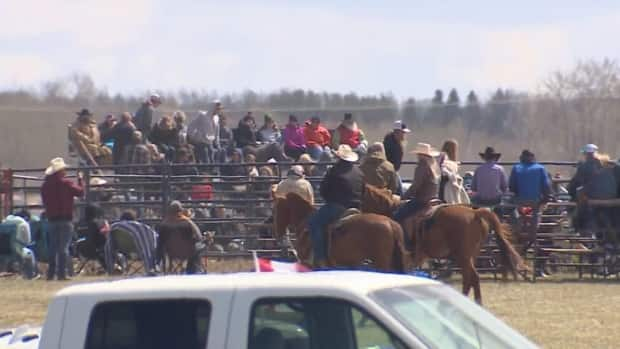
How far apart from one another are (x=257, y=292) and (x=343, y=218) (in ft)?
35.6

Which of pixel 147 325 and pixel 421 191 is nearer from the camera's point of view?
pixel 147 325

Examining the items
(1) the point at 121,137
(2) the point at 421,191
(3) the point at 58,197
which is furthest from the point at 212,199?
(2) the point at 421,191

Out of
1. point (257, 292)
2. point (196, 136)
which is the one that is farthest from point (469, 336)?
point (196, 136)

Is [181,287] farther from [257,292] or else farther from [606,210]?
[606,210]

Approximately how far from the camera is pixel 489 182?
23.6m

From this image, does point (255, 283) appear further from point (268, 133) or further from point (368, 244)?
point (268, 133)

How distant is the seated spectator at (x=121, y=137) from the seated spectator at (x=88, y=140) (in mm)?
166

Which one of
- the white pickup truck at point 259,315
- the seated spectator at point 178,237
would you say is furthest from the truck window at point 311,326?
the seated spectator at point 178,237

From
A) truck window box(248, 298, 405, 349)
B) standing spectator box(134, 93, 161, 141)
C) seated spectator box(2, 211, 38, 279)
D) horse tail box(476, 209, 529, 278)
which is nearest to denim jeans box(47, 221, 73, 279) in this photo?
seated spectator box(2, 211, 38, 279)

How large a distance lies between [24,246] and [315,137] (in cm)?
694

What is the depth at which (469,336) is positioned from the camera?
21.7ft

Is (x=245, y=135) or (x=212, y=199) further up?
(x=245, y=135)

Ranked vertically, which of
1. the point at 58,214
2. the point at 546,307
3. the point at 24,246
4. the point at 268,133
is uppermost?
the point at 268,133

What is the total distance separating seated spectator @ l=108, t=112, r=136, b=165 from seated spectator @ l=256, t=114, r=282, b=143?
368 cm
